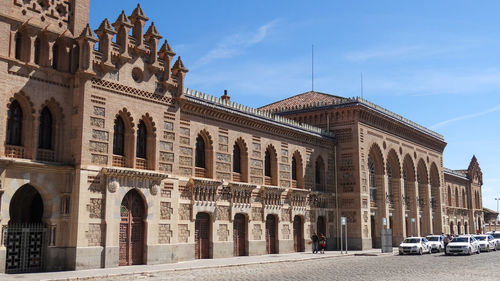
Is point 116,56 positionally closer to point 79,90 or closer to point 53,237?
point 79,90

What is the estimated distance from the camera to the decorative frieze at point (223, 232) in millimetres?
29125

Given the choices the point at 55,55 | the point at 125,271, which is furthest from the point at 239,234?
the point at 55,55

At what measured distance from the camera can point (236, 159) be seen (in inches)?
1254

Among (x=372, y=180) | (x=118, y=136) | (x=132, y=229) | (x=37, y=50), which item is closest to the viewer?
(x=37, y=50)

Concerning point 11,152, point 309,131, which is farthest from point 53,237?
point 309,131

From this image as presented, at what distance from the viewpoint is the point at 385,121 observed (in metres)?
43.1

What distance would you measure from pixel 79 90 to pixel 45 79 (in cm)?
137

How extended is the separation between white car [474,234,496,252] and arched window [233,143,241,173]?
57.4 feet

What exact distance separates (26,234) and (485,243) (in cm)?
2995

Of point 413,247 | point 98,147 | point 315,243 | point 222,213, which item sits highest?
point 98,147

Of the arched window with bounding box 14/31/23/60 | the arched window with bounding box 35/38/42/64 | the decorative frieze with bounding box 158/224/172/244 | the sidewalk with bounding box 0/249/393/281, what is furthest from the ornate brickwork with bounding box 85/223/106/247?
the arched window with bounding box 14/31/23/60

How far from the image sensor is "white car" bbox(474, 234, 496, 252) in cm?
3772

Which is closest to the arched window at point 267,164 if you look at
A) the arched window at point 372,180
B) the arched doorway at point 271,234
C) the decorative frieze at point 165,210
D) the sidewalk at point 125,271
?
the arched doorway at point 271,234

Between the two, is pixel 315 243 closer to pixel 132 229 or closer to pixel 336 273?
pixel 336 273
